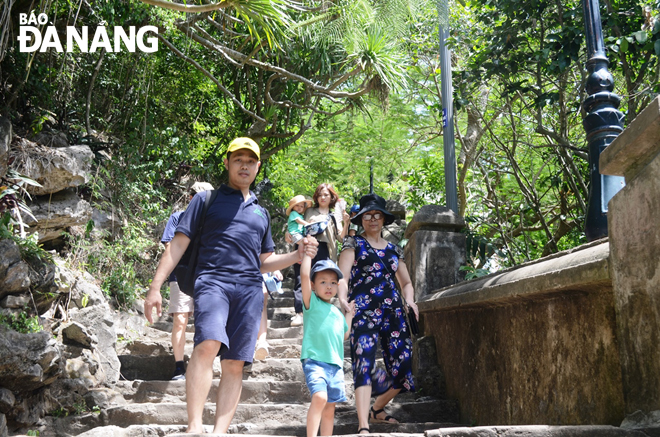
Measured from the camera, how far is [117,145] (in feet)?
31.6

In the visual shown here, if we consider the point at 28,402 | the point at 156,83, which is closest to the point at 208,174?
the point at 156,83

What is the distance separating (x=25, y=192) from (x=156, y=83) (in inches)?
175

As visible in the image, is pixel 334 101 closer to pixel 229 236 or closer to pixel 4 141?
pixel 4 141

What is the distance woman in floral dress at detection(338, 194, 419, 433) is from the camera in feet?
14.4

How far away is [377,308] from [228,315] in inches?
50.2

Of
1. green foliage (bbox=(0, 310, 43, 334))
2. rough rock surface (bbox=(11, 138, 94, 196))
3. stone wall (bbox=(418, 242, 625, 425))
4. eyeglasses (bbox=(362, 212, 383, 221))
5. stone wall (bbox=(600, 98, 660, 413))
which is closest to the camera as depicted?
stone wall (bbox=(600, 98, 660, 413))

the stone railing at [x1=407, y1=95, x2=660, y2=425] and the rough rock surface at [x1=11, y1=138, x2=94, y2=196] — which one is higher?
the rough rock surface at [x1=11, y1=138, x2=94, y2=196]

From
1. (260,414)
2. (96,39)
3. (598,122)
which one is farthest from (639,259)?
(96,39)

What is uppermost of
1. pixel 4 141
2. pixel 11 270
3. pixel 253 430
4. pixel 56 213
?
pixel 4 141

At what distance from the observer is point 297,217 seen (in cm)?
691

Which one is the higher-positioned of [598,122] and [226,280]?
[598,122]

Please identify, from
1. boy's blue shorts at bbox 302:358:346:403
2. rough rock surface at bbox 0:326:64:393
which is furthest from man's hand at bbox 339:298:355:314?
rough rock surface at bbox 0:326:64:393

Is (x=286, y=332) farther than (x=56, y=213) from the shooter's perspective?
Yes

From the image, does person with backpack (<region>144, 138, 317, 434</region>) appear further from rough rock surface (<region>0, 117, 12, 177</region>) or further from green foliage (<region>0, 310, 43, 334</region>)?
rough rock surface (<region>0, 117, 12, 177</region>)
